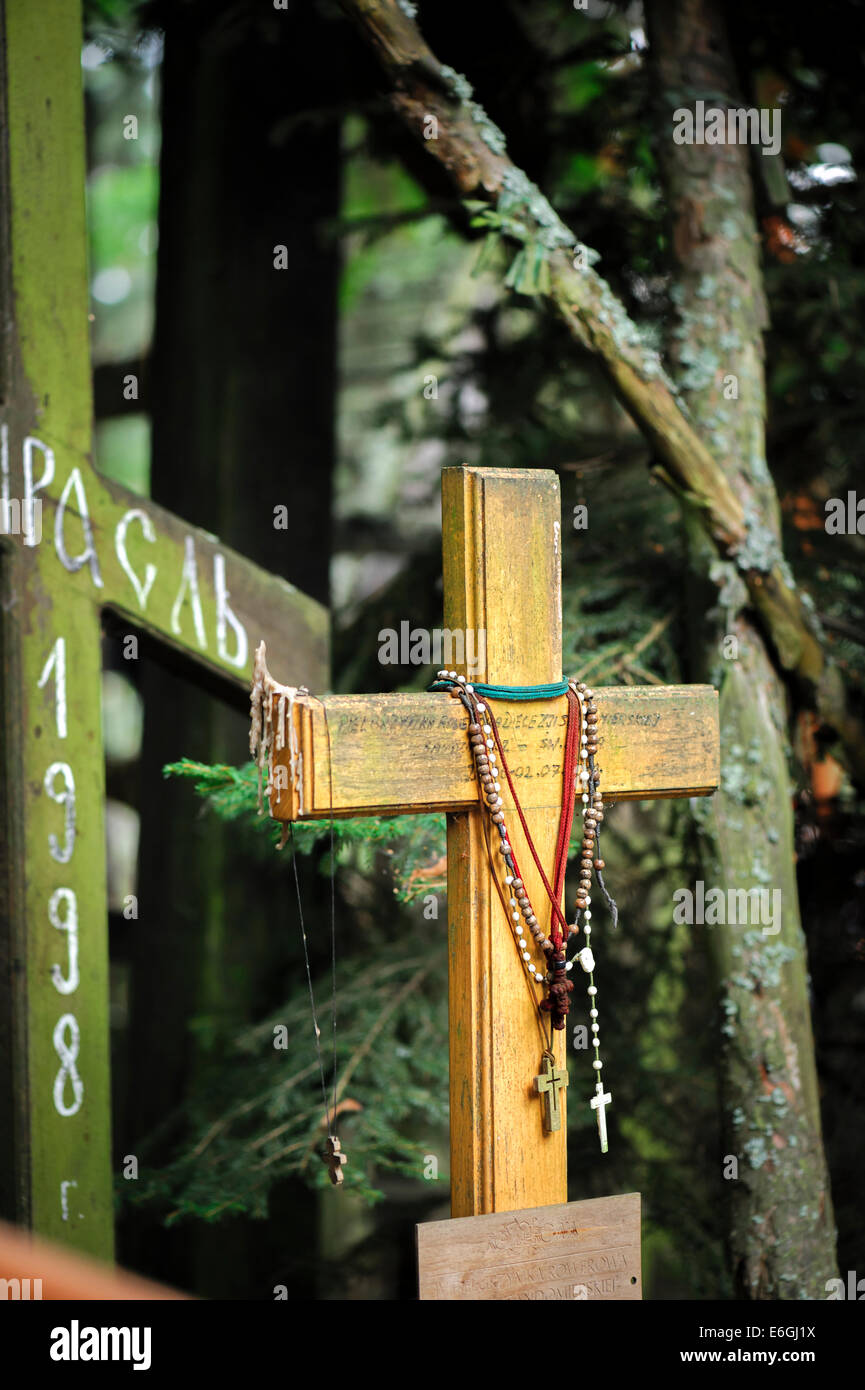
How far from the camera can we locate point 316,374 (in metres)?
3.90

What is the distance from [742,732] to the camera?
2.70 m

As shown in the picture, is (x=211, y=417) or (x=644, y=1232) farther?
(x=211, y=417)

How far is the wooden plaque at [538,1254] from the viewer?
1.69 m

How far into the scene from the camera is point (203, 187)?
12.5ft

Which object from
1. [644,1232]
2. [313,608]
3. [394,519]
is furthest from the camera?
[394,519]

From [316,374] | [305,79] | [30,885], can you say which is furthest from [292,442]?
[30,885]

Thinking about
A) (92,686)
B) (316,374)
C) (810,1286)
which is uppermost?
(316,374)

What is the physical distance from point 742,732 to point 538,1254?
1.26 metres

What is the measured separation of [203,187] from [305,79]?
0.45 m

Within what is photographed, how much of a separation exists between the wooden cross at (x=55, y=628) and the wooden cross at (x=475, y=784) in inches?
38.6

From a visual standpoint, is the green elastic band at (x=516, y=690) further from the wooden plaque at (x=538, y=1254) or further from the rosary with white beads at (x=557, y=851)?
the wooden plaque at (x=538, y=1254)
